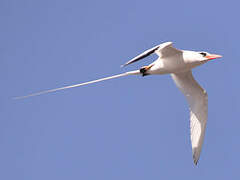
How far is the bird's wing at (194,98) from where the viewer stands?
16.4 metres

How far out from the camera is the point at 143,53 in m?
13.2

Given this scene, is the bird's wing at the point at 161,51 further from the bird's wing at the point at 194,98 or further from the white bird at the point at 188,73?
the bird's wing at the point at 194,98

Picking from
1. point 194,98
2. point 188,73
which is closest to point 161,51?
point 188,73

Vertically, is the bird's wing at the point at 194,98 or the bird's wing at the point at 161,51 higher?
the bird's wing at the point at 161,51

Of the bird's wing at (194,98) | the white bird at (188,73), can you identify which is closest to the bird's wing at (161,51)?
the white bird at (188,73)

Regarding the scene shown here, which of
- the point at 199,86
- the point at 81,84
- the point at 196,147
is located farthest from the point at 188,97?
the point at 81,84

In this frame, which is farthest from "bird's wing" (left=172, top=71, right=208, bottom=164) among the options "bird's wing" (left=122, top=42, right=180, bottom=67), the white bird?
"bird's wing" (left=122, top=42, right=180, bottom=67)

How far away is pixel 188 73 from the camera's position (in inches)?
646

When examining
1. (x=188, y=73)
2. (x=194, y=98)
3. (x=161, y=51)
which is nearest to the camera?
(x=161, y=51)

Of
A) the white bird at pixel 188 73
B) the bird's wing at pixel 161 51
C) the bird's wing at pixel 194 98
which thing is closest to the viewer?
the bird's wing at pixel 161 51

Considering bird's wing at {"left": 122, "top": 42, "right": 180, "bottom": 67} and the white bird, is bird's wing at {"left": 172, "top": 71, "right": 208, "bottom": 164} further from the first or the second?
bird's wing at {"left": 122, "top": 42, "right": 180, "bottom": 67}

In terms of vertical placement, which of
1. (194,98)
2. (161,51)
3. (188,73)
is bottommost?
(194,98)

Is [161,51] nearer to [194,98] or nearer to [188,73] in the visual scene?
[188,73]

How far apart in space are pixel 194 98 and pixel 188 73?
34.2 inches
